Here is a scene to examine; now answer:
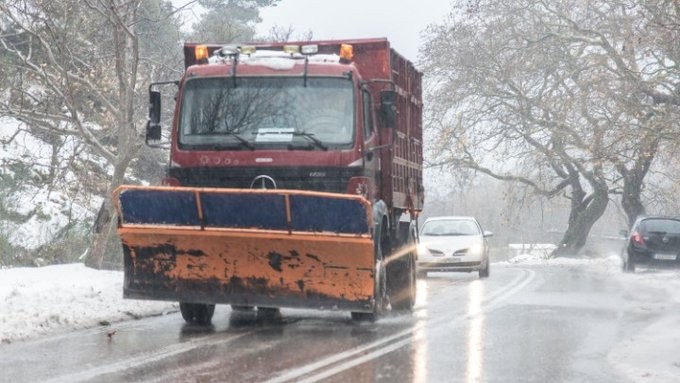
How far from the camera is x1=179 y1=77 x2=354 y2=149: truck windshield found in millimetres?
11414

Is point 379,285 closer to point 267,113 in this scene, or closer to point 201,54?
point 267,113

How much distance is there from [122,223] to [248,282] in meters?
1.42

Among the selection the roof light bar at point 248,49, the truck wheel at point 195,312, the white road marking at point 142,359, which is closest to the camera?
the white road marking at point 142,359

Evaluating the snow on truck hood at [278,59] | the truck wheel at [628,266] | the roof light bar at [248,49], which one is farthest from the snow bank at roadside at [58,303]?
the truck wheel at [628,266]

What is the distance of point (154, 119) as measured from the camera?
12188 mm

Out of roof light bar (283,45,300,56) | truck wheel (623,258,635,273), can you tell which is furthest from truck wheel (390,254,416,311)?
truck wheel (623,258,635,273)

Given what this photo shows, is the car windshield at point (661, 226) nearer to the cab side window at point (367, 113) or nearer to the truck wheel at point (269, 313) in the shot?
the truck wheel at point (269, 313)

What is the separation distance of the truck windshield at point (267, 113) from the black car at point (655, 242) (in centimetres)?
1751

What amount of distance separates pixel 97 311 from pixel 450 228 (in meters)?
15.3

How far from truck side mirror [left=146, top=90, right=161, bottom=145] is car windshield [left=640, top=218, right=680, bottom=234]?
59.8ft

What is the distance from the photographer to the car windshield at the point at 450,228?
26.3 m

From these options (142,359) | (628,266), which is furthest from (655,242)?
(142,359)

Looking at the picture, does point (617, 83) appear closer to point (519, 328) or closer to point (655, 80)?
point (655, 80)

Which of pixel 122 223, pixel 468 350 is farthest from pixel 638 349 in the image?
pixel 122 223
